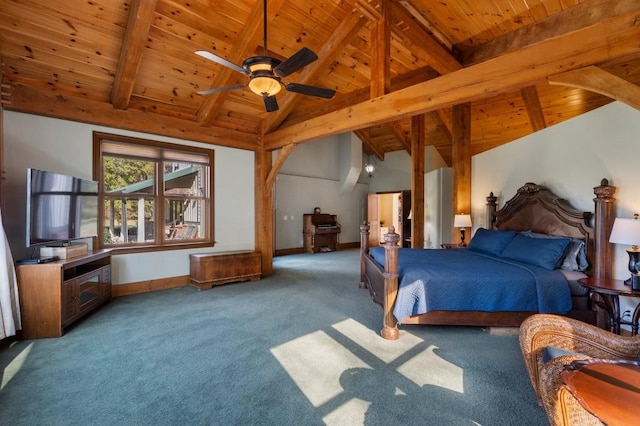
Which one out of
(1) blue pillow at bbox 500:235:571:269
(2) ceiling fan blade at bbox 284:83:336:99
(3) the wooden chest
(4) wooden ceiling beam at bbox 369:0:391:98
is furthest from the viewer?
(3) the wooden chest

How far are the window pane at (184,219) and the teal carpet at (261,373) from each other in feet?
5.55

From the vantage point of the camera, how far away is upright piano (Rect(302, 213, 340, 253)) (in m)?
8.92

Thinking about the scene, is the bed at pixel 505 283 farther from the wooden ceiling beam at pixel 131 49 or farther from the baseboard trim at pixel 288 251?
the baseboard trim at pixel 288 251

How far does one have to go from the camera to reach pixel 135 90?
428cm

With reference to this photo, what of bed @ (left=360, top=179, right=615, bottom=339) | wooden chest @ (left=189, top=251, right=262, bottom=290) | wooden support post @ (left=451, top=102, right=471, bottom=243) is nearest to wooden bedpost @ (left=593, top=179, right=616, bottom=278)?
bed @ (left=360, top=179, right=615, bottom=339)

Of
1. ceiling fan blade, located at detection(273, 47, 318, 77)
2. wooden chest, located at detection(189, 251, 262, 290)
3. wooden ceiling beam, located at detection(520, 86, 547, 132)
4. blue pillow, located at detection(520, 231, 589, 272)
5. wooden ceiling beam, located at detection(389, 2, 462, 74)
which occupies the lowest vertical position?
wooden chest, located at detection(189, 251, 262, 290)

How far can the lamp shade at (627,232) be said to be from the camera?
241 cm

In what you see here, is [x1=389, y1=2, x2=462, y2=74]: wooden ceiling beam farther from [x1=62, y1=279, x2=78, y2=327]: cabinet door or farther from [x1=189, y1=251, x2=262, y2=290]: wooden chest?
[x1=62, y1=279, x2=78, y2=327]: cabinet door

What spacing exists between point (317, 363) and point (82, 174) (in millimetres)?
4114

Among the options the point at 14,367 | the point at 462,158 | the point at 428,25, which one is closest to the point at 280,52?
the point at 428,25

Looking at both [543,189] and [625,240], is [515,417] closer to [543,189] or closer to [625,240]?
[625,240]

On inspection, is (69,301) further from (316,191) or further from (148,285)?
(316,191)

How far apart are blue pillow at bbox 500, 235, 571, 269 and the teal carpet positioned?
1.02 meters

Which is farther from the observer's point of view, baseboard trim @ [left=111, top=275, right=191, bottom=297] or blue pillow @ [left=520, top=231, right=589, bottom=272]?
baseboard trim @ [left=111, top=275, right=191, bottom=297]
